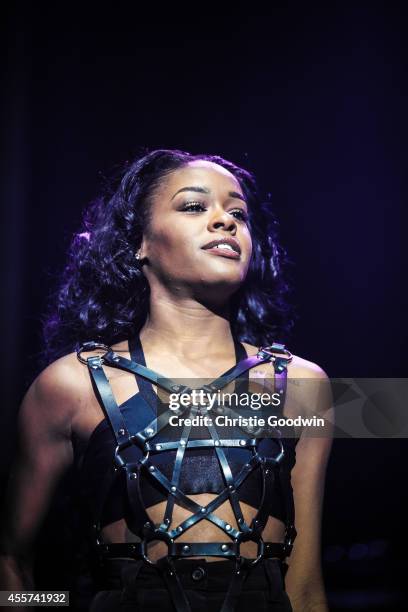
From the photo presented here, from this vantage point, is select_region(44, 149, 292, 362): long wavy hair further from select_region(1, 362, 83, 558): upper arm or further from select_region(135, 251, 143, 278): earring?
select_region(1, 362, 83, 558): upper arm

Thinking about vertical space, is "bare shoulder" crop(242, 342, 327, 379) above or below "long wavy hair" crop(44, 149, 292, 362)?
below

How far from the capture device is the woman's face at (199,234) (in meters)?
2.30

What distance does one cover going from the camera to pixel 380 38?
9.37 feet

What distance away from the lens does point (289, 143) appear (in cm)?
300

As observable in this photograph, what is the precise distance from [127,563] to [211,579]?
24cm

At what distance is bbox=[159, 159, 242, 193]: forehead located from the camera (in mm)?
2441

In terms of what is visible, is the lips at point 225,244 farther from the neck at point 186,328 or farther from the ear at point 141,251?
the ear at point 141,251

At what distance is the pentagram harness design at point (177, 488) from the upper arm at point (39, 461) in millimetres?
143

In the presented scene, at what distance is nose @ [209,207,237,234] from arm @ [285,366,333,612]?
56 cm

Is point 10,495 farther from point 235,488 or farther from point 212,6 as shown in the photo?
point 212,6

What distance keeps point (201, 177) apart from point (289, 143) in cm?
72

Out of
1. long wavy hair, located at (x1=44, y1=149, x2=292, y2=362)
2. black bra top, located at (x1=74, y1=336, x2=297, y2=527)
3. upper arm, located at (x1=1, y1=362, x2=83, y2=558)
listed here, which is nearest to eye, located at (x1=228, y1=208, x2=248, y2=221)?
long wavy hair, located at (x1=44, y1=149, x2=292, y2=362)

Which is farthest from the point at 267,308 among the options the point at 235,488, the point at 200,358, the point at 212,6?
the point at 212,6

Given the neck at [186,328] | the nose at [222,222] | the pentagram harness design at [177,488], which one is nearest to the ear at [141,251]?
the neck at [186,328]
